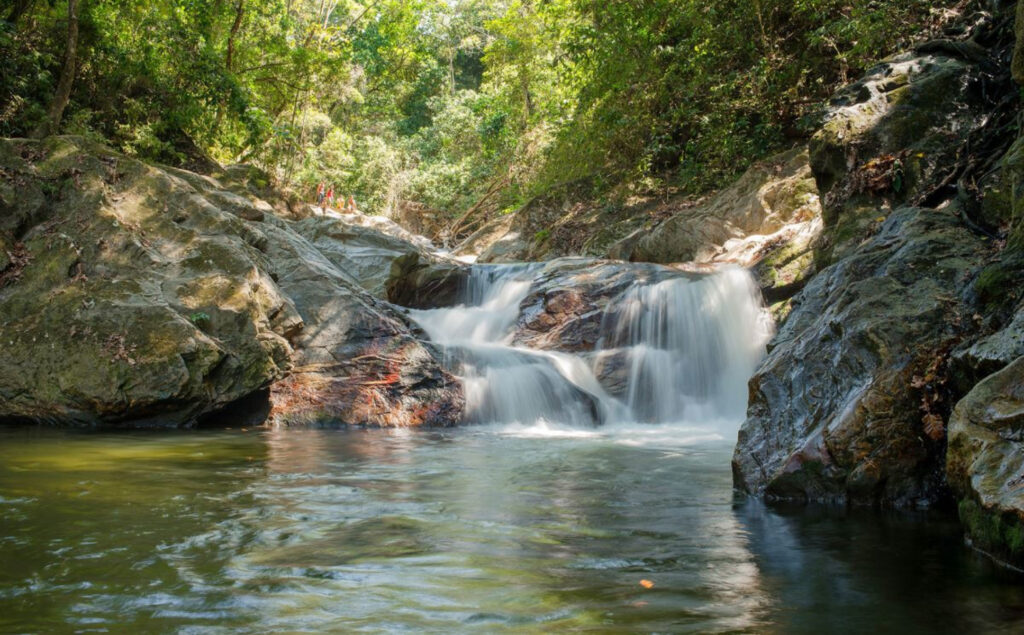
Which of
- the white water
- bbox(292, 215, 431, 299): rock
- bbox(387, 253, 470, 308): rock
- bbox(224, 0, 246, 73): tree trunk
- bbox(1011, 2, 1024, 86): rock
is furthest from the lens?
bbox(224, 0, 246, 73): tree trunk

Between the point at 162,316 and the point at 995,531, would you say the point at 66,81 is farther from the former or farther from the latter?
the point at 995,531

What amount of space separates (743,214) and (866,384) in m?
9.72

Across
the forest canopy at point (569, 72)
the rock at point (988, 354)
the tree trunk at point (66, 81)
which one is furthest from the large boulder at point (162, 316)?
the rock at point (988, 354)

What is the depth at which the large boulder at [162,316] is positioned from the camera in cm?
812

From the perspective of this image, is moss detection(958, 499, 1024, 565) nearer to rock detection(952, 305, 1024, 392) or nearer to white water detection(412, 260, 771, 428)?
rock detection(952, 305, 1024, 392)

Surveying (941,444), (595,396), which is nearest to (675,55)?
(595,396)

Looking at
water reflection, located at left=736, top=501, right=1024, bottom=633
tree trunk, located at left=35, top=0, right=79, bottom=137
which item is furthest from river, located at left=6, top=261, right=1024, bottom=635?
tree trunk, located at left=35, top=0, right=79, bottom=137

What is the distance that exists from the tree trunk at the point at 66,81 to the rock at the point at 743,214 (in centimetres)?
1042

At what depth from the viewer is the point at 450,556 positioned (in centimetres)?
371

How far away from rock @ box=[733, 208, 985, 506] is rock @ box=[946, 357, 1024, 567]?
0.69 metres

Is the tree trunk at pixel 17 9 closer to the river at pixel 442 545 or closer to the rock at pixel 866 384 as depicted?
the river at pixel 442 545

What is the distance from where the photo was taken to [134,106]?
15.6 metres

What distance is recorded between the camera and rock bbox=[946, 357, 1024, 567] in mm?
3236

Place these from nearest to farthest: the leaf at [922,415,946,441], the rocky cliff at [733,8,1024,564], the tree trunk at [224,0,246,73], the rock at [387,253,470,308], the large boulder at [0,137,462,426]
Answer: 1. the rocky cliff at [733,8,1024,564]
2. the leaf at [922,415,946,441]
3. the large boulder at [0,137,462,426]
4. the rock at [387,253,470,308]
5. the tree trunk at [224,0,246,73]
